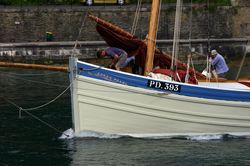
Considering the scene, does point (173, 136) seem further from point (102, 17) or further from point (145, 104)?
point (102, 17)

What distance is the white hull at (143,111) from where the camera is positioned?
18.9m

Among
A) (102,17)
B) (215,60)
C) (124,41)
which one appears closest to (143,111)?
(124,41)

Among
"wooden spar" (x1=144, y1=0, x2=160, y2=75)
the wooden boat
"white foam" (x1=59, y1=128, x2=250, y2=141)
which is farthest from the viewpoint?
"wooden spar" (x1=144, y1=0, x2=160, y2=75)

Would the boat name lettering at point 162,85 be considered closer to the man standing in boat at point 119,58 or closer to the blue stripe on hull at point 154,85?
the blue stripe on hull at point 154,85

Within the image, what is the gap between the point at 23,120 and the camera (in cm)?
2400

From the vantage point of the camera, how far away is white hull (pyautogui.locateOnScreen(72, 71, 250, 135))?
1889cm

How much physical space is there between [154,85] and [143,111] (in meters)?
0.82

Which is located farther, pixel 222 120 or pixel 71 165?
pixel 222 120

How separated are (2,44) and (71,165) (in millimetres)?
26911

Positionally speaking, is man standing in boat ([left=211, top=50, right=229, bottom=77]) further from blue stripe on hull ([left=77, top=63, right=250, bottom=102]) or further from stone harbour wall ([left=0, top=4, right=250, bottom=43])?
stone harbour wall ([left=0, top=4, right=250, bottom=43])

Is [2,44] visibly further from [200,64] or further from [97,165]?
[97,165]

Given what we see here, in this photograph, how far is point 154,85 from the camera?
62.1ft

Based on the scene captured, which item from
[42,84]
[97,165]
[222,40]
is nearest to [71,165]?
[97,165]

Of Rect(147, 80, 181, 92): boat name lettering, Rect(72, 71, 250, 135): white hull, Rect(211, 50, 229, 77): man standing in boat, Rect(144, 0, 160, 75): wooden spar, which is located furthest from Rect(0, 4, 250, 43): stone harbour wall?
Rect(147, 80, 181, 92): boat name lettering
